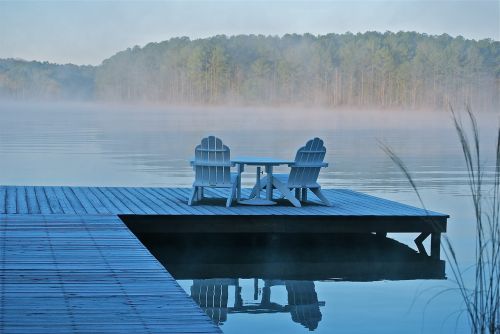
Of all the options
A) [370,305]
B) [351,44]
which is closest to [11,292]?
[370,305]

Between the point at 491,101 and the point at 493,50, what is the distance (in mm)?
5496

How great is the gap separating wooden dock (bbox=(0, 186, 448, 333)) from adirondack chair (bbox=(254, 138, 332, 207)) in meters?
0.16

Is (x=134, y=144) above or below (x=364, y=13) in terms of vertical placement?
below

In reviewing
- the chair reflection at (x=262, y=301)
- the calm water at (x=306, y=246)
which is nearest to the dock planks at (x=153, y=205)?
the calm water at (x=306, y=246)

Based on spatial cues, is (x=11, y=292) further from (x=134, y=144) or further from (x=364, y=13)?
(x=364, y=13)

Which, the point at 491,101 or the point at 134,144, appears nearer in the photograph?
the point at 134,144

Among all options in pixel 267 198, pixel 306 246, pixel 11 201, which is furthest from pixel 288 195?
pixel 11 201

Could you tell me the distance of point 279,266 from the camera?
7.52 meters

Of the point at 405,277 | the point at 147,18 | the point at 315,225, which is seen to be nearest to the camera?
the point at 405,277

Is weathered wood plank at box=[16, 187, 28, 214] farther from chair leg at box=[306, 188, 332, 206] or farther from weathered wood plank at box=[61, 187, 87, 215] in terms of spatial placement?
chair leg at box=[306, 188, 332, 206]

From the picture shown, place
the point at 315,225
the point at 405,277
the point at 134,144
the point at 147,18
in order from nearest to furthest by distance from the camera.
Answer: the point at 405,277
the point at 315,225
the point at 134,144
the point at 147,18

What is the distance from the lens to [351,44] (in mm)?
63562

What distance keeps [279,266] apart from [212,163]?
4.48 ft

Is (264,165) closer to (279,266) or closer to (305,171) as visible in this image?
(305,171)
